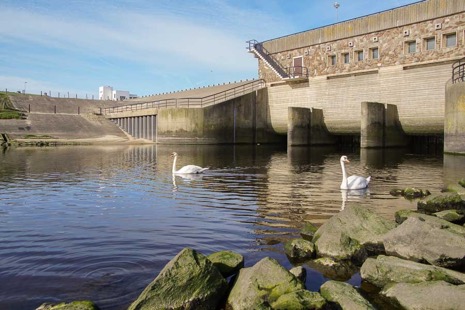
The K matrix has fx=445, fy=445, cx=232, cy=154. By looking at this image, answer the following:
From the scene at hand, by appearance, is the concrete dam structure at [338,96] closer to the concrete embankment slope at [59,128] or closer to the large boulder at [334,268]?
the concrete embankment slope at [59,128]

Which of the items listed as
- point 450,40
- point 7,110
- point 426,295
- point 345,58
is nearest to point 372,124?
point 450,40

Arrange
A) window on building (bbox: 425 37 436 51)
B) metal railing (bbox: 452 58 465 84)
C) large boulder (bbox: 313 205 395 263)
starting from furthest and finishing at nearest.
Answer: window on building (bbox: 425 37 436 51)
metal railing (bbox: 452 58 465 84)
large boulder (bbox: 313 205 395 263)

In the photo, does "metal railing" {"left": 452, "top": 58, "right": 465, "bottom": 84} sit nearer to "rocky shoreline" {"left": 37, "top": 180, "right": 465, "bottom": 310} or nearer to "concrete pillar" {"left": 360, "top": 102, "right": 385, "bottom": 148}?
"concrete pillar" {"left": 360, "top": 102, "right": 385, "bottom": 148}

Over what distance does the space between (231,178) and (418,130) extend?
27.9m

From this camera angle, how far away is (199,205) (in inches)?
556

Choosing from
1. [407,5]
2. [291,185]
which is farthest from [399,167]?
[407,5]

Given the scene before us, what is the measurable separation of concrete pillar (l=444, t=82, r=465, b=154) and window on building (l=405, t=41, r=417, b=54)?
12.1 metres

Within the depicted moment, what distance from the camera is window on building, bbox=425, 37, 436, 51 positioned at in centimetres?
4146

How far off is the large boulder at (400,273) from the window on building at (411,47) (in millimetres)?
40377

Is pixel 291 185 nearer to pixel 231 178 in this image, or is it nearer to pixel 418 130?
pixel 231 178

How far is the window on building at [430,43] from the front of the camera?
41.5 meters

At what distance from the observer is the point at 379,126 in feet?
143

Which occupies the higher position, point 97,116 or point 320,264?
point 97,116

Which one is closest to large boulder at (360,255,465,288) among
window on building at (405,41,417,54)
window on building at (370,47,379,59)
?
window on building at (405,41,417,54)
